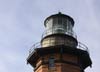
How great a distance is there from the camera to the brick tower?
27.0 m

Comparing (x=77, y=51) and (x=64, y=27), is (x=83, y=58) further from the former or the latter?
(x=64, y=27)

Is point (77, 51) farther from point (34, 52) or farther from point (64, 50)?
point (34, 52)

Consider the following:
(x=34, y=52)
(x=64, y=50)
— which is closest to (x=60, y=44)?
(x=64, y=50)

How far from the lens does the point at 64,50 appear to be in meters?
27.2

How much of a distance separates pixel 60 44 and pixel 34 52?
2439mm

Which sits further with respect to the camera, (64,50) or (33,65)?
(33,65)

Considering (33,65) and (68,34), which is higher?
(68,34)

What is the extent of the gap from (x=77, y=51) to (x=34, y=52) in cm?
374

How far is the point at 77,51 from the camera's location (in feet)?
90.0

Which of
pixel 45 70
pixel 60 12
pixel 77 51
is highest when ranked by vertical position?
pixel 60 12

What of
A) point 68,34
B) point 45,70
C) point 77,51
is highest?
point 68,34

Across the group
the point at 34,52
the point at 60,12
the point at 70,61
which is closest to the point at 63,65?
the point at 70,61

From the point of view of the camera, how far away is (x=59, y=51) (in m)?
27.2

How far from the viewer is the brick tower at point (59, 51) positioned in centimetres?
2698
